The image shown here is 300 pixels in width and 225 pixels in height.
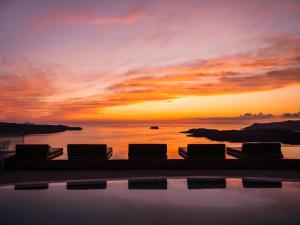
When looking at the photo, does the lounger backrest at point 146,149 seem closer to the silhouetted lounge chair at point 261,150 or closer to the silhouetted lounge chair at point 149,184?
the silhouetted lounge chair at point 261,150

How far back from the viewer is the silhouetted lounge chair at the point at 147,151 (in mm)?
9297

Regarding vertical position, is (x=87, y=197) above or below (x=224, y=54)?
below

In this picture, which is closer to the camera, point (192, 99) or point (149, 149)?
point (149, 149)

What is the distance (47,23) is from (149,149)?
573 centimetres

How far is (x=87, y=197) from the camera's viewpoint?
5289mm

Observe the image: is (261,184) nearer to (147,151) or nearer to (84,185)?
(84,185)

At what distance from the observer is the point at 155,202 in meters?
5.23

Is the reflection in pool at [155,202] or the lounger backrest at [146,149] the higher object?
the lounger backrest at [146,149]

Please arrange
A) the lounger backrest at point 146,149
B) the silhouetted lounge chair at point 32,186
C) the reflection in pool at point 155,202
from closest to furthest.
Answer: the reflection in pool at point 155,202 < the silhouetted lounge chair at point 32,186 < the lounger backrest at point 146,149

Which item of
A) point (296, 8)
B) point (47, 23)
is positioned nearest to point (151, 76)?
point (47, 23)

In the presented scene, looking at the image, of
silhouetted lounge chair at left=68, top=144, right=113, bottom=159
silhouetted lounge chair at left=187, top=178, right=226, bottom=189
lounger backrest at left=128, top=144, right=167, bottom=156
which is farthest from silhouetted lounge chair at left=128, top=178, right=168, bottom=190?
silhouetted lounge chair at left=68, top=144, right=113, bottom=159

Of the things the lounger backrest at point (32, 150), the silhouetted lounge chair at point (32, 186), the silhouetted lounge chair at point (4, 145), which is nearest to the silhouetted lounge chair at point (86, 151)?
the lounger backrest at point (32, 150)

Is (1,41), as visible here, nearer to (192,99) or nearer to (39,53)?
(39,53)

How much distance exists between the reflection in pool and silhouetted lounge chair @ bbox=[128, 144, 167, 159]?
3.44 m
